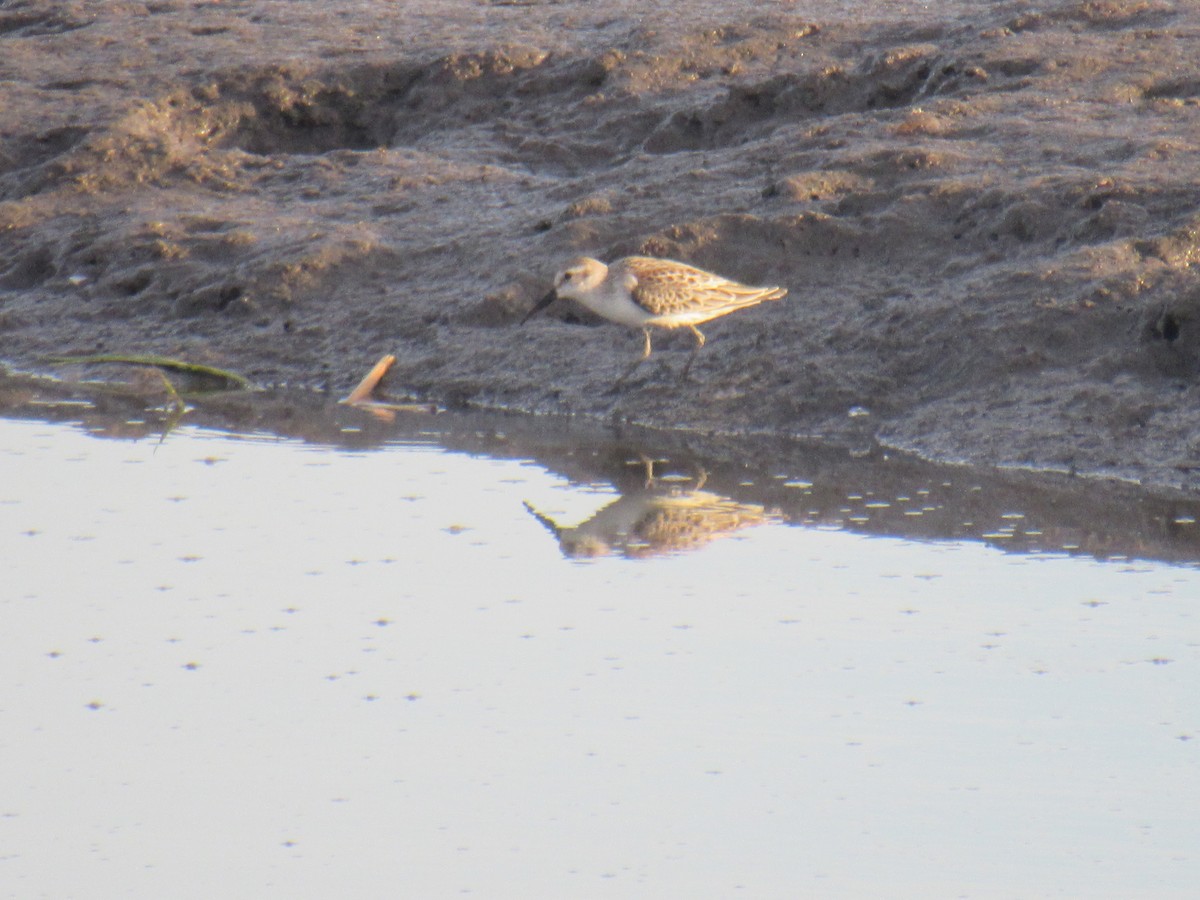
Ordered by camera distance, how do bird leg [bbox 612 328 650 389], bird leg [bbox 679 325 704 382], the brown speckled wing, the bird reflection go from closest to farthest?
1. the bird reflection
2. the brown speckled wing
3. bird leg [bbox 679 325 704 382]
4. bird leg [bbox 612 328 650 389]

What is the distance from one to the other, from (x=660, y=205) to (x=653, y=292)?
1.46 meters

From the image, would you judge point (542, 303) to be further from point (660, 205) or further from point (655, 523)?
point (655, 523)

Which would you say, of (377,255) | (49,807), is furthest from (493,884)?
(377,255)

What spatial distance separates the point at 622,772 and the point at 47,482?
3162mm

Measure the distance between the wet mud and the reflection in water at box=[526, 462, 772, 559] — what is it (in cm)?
113

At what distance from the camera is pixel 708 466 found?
677cm

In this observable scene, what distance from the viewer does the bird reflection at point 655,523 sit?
5.71 metres

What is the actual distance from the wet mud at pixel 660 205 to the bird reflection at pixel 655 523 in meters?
1.13

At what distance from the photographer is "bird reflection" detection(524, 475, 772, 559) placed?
571cm

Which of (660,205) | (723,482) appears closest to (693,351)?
(660,205)

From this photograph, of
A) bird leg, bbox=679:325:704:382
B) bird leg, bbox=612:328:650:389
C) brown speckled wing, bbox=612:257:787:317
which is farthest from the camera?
bird leg, bbox=612:328:650:389

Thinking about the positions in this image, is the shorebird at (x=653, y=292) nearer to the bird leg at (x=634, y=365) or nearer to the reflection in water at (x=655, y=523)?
the bird leg at (x=634, y=365)

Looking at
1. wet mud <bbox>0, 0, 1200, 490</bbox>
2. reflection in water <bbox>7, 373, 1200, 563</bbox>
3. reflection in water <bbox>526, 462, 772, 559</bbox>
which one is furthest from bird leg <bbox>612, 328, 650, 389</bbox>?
reflection in water <bbox>526, 462, 772, 559</bbox>

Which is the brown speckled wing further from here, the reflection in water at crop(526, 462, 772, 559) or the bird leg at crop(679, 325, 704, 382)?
the reflection in water at crop(526, 462, 772, 559)
